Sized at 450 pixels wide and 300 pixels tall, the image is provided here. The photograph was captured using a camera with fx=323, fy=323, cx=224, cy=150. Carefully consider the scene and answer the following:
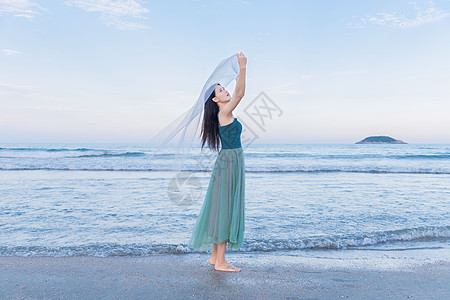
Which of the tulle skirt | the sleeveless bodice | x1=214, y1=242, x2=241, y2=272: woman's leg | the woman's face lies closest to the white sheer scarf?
the woman's face

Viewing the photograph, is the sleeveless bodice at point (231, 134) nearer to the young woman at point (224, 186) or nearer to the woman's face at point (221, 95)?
the young woman at point (224, 186)

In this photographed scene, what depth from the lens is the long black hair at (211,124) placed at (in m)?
3.47

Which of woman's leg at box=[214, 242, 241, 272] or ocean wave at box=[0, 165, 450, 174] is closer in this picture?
woman's leg at box=[214, 242, 241, 272]

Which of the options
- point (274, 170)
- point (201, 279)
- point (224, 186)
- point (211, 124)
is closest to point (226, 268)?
point (201, 279)

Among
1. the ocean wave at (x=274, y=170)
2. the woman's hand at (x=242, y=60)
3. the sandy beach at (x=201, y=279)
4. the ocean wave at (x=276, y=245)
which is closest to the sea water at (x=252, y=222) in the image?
the ocean wave at (x=276, y=245)

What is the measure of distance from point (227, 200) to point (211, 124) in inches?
33.0

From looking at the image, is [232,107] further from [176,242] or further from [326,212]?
[326,212]

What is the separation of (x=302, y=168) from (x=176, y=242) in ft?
44.5

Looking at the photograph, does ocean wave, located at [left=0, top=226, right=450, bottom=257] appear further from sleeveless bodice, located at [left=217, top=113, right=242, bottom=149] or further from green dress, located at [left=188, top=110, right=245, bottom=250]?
sleeveless bodice, located at [left=217, top=113, right=242, bottom=149]

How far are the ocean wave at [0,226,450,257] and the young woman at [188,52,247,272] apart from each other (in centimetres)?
79

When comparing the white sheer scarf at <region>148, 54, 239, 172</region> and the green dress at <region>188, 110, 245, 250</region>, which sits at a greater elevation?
the white sheer scarf at <region>148, 54, 239, 172</region>

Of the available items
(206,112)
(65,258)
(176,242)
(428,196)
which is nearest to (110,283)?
(65,258)

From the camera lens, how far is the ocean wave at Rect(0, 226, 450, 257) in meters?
3.99

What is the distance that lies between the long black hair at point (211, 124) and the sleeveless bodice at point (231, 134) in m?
0.11
